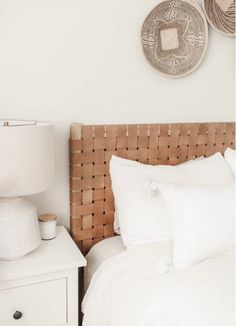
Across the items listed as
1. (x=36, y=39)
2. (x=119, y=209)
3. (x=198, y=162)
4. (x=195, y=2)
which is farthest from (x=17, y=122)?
(x=195, y=2)

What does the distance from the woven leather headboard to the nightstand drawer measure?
14.0 inches

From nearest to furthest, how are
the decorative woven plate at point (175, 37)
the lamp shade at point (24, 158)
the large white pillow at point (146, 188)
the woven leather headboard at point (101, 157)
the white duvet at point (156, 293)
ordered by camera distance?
the white duvet at point (156, 293)
the lamp shade at point (24, 158)
the large white pillow at point (146, 188)
the woven leather headboard at point (101, 157)
the decorative woven plate at point (175, 37)

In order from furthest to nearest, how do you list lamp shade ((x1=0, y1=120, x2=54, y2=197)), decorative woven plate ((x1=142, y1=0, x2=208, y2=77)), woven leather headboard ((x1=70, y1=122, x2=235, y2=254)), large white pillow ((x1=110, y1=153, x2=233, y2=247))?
1. decorative woven plate ((x1=142, y1=0, x2=208, y2=77))
2. woven leather headboard ((x1=70, y1=122, x2=235, y2=254))
3. large white pillow ((x1=110, y1=153, x2=233, y2=247))
4. lamp shade ((x1=0, y1=120, x2=54, y2=197))

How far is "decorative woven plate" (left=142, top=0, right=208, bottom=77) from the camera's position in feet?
5.64

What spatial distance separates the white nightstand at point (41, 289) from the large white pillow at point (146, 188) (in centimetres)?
26

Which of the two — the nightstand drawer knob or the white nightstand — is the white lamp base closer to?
the white nightstand

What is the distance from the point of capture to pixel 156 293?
1120 mm

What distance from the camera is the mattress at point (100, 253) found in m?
1.51

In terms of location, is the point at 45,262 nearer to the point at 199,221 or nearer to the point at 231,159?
the point at 199,221

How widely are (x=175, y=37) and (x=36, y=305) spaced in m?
A: 1.40

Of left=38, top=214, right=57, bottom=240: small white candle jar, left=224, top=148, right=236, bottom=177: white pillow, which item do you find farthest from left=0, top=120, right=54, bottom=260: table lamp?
left=224, top=148, right=236, bottom=177: white pillow

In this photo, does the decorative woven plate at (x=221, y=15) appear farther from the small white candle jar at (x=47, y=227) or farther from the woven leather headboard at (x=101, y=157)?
the small white candle jar at (x=47, y=227)

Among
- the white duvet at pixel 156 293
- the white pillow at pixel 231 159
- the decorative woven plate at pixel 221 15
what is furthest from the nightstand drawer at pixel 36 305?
the decorative woven plate at pixel 221 15

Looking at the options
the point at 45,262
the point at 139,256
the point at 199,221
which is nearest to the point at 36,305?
the point at 45,262
